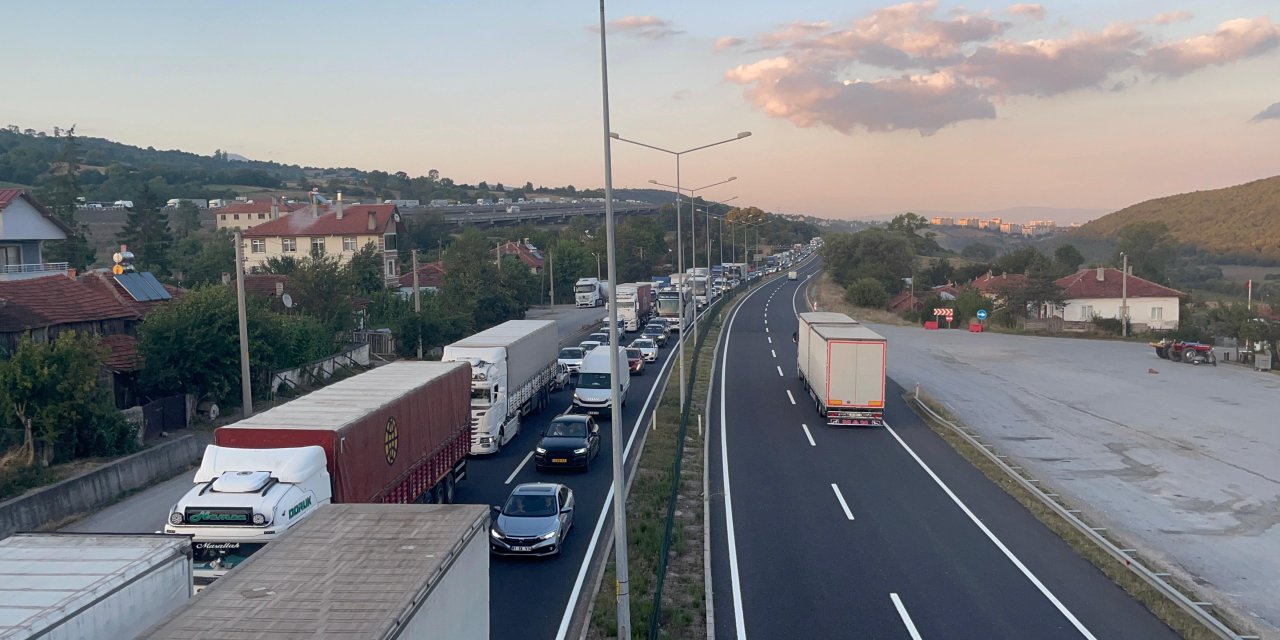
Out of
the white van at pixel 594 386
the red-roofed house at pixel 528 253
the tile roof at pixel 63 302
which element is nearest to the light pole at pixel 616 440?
the white van at pixel 594 386

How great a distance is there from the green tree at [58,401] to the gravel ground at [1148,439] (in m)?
24.8

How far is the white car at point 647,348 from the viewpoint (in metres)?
48.1

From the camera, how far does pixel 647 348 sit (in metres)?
48.5

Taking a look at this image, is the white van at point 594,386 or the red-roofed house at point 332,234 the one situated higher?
the red-roofed house at point 332,234

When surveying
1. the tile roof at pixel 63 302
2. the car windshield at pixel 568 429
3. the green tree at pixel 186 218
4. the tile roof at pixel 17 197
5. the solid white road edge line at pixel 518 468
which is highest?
the green tree at pixel 186 218

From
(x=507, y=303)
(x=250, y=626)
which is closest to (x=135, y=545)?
(x=250, y=626)

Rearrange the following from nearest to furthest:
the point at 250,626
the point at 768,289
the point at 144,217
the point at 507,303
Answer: the point at 250,626 → the point at 507,303 → the point at 144,217 → the point at 768,289

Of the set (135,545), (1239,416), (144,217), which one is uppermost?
(144,217)

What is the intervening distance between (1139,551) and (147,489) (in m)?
23.6

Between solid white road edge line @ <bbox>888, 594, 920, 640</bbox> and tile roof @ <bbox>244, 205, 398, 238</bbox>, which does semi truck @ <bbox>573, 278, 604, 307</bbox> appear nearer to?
tile roof @ <bbox>244, 205, 398, 238</bbox>

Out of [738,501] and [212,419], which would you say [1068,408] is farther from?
[212,419]

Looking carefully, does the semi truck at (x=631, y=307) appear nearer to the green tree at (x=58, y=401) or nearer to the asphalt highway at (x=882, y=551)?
the asphalt highway at (x=882, y=551)

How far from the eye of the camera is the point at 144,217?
3302 inches

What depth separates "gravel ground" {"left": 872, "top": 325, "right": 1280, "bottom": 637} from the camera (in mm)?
19531
